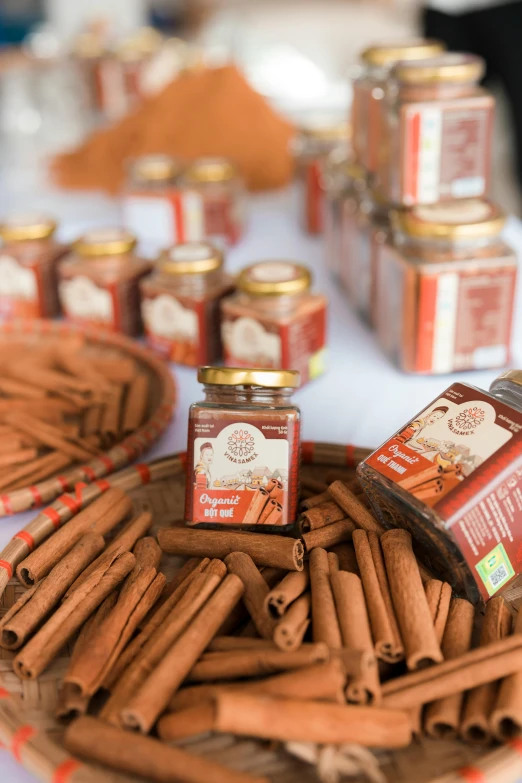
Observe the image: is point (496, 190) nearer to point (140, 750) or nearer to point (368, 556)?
point (368, 556)

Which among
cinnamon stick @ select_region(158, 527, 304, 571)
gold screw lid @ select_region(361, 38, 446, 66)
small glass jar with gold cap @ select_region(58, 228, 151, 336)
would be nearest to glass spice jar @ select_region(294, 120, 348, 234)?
gold screw lid @ select_region(361, 38, 446, 66)

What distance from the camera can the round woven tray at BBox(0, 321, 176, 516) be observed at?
3.05 ft

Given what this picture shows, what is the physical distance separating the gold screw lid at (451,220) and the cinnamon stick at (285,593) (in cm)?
59

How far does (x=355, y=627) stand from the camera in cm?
67

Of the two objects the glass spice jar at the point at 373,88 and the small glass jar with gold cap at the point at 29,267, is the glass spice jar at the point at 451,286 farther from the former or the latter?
the small glass jar with gold cap at the point at 29,267

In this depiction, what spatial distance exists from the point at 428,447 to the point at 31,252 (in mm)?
969

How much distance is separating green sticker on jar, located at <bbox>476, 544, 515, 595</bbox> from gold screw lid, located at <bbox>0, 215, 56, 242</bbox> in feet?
3.42

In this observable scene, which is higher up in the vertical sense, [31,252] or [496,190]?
[31,252]

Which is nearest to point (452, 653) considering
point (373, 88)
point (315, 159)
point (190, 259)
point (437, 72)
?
point (190, 259)

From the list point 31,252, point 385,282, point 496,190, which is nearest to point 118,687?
point 385,282

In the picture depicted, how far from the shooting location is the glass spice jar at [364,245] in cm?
133

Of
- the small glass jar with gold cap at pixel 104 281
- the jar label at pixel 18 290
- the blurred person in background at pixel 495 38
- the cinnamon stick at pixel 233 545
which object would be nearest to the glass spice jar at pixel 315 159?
the small glass jar with gold cap at pixel 104 281

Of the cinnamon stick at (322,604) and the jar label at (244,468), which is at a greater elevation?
the jar label at (244,468)

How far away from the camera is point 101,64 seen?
2883 millimetres
